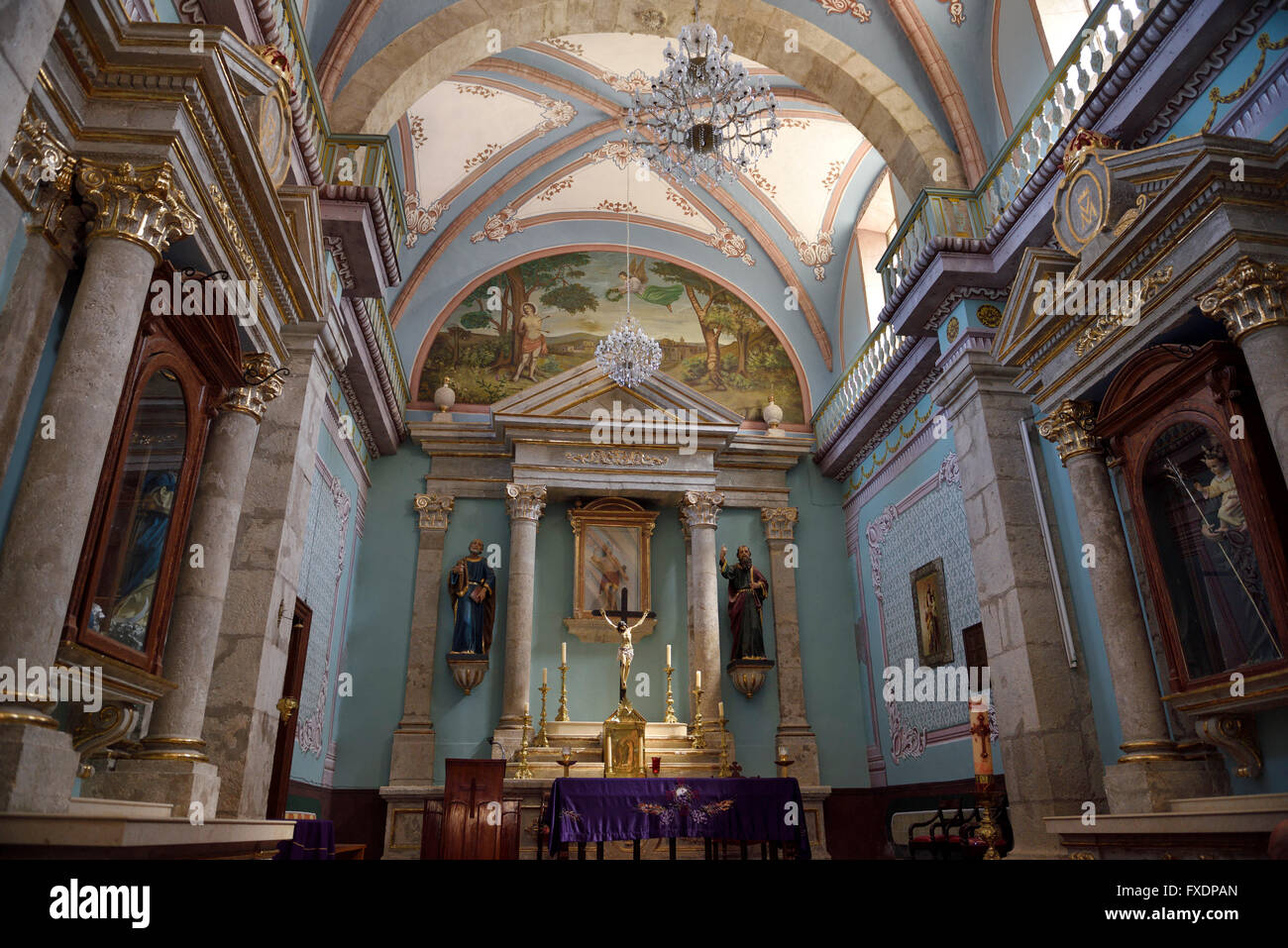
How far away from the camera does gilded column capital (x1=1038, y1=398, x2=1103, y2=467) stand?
5641 millimetres

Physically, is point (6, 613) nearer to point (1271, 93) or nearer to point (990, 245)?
point (1271, 93)

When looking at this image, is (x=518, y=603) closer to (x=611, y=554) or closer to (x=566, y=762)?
(x=611, y=554)

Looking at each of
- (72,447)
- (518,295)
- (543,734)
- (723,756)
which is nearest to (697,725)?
(723,756)

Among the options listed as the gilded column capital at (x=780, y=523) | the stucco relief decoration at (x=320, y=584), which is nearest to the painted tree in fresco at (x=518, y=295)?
the stucco relief decoration at (x=320, y=584)

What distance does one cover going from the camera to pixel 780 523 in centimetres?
1176

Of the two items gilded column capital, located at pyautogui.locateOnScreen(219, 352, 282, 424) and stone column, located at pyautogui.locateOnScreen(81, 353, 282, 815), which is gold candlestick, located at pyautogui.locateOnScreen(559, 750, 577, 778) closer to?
stone column, located at pyautogui.locateOnScreen(81, 353, 282, 815)

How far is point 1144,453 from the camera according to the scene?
16.9 feet

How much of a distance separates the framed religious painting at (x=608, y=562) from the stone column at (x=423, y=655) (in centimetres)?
160

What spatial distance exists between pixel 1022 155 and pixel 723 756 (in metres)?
6.96

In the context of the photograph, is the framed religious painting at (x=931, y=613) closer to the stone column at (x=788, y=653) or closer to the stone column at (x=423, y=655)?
the stone column at (x=788, y=653)

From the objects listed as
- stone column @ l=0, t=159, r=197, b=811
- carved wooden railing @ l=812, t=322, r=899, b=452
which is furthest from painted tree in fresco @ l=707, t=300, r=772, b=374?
stone column @ l=0, t=159, r=197, b=811

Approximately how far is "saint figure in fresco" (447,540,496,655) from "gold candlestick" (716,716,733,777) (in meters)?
3.09

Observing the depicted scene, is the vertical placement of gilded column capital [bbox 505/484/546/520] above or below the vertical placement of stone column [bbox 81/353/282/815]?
above

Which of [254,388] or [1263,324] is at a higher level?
[254,388]
